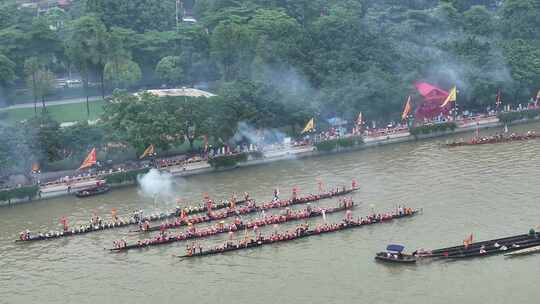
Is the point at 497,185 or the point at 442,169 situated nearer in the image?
the point at 497,185

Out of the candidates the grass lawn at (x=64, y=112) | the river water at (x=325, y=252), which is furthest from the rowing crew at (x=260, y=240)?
the grass lawn at (x=64, y=112)

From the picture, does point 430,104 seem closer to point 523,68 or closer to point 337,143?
point 523,68

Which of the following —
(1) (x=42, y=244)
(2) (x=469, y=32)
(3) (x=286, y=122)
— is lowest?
(1) (x=42, y=244)

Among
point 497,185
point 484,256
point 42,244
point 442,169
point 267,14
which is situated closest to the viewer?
point 484,256

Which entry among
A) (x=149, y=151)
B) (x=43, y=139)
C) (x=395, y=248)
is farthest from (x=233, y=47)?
(x=395, y=248)

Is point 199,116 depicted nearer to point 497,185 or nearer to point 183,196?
point 183,196

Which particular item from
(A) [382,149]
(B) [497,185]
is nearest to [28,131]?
(A) [382,149]

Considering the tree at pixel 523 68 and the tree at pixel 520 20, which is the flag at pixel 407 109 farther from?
the tree at pixel 520 20
